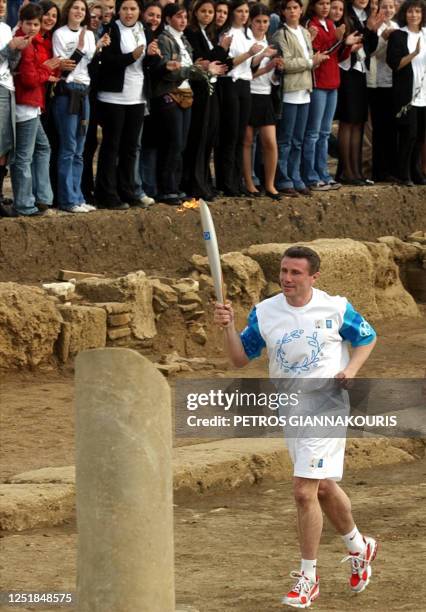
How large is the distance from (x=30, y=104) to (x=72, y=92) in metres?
0.58

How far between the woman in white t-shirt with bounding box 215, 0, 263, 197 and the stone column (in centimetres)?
998

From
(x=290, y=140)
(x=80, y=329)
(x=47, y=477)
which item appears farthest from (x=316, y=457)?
(x=290, y=140)

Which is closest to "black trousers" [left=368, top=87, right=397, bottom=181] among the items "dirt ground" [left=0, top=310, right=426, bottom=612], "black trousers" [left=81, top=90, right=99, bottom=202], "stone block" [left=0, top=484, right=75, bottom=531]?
"black trousers" [left=81, top=90, right=99, bottom=202]

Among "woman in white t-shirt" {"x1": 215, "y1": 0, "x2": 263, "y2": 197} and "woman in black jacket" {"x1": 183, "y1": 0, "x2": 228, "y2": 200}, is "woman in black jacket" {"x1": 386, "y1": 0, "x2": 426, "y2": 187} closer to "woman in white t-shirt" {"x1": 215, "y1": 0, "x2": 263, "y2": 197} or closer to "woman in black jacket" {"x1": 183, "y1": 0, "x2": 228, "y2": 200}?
"woman in white t-shirt" {"x1": 215, "y1": 0, "x2": 263, "y2": 197}

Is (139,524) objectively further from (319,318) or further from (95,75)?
(95,75)

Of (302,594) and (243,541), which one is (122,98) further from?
(302,594)

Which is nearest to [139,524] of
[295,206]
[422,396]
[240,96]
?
[422,396]

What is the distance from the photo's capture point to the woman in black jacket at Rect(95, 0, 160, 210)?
15.4 meters

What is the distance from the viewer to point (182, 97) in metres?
16.2

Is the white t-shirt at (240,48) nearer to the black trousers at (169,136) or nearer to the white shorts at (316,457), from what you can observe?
the black trousers at (169,136)

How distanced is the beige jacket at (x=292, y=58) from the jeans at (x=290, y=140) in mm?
316

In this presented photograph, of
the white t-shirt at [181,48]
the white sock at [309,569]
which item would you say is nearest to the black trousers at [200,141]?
the white t-shirt at [181,48]

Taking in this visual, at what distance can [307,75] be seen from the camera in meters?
17.3

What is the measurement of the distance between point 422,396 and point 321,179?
614 cm
